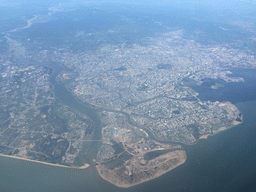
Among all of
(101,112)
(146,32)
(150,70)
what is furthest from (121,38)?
(101,112)

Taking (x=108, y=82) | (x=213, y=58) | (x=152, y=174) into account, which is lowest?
(x=152, y=174)

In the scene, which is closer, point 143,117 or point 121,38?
point 143,117

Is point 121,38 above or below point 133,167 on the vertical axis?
above

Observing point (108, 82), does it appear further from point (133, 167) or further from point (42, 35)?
point (42, 35)

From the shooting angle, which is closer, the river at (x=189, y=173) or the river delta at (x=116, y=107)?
A: the river at (x=189, y=173)

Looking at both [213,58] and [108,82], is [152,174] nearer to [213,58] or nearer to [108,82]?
[108,82]

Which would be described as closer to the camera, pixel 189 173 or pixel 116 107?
pixel 189 173

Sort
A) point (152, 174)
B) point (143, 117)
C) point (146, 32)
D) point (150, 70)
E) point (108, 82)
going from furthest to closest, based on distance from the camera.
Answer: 1. point (146, 32)
2. point (150, 70)
3. point (108, 82)
4. point (143, 117)
5. point (152, 174)

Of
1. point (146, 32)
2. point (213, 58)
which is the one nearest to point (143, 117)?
point (213, 58)

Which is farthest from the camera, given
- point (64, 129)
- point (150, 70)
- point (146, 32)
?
point (146, 32)

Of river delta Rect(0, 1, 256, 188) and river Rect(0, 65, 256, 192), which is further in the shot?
river delta Rect(0, 1, 256, 188)
